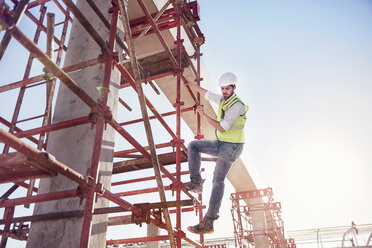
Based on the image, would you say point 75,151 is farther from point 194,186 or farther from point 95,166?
point 194,186

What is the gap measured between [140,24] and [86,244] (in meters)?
5.45

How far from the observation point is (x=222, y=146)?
441 centimetres

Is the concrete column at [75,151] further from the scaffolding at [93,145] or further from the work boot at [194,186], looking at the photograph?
the work boot at [194,186]

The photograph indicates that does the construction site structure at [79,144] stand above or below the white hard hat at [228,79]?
below

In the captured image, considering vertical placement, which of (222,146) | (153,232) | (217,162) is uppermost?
(222,146)

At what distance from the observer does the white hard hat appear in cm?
473

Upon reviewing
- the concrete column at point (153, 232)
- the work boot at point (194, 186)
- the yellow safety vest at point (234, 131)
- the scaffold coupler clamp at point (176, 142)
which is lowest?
the concrete column at point (153, 232)

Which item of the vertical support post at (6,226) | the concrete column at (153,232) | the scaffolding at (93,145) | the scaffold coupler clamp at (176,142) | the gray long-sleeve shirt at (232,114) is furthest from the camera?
the concrete column at (153,232)

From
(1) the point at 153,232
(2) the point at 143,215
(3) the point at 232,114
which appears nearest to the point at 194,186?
(3) the point at 232,114

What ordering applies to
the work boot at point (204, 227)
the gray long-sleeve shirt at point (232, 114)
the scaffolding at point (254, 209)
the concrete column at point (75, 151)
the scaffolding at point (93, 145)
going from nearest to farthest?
the scaffolding at point (93, 145), the concrete column at point (75, 151), the work boot at point (204, 227), the gray long-sleeve shirt at point (232, 114), the scaffolding at point (254, 209)

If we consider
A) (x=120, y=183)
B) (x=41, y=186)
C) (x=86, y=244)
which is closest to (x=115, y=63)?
(x=41, y=186)

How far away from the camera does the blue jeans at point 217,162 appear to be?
4.18 m

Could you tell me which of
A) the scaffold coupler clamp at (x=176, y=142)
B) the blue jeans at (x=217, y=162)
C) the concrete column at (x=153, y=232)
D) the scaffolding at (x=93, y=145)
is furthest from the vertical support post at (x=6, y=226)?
the concrete column at (x=153, y=232)

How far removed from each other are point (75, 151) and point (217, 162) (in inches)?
80.6
